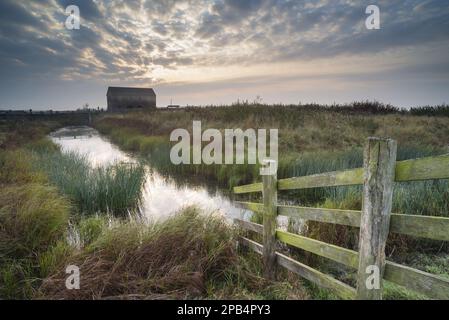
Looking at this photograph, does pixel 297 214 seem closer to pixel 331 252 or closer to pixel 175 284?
pixel 331 252

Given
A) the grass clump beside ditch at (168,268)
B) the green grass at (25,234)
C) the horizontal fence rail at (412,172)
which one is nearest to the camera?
the horizontal fence rail at (412,172)

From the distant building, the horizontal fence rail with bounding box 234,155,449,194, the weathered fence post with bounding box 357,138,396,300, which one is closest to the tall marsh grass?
the horizontal fence rail with bounding box 234,155,449,194

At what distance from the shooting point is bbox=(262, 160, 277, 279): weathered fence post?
3.83 m

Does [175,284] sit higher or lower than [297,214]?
lower

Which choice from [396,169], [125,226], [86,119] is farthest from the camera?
[86,119]

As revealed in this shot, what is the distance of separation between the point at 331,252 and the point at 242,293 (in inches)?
43.5

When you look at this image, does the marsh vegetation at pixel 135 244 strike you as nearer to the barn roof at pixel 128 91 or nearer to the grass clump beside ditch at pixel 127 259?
the grass clump beside ditch at pixel 127 259

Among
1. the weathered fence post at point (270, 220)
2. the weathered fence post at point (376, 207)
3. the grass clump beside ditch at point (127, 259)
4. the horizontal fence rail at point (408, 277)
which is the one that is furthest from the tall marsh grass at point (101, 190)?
the weathered fence post at point (376, 207)

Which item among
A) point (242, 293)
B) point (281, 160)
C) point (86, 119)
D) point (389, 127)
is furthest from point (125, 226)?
point (86, 119)

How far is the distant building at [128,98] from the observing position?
63.1 meters

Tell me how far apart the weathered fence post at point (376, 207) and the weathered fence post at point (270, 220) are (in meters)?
1.50

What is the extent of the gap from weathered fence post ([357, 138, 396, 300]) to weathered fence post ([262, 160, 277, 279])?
150 centimetres

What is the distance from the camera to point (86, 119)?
46.6m
